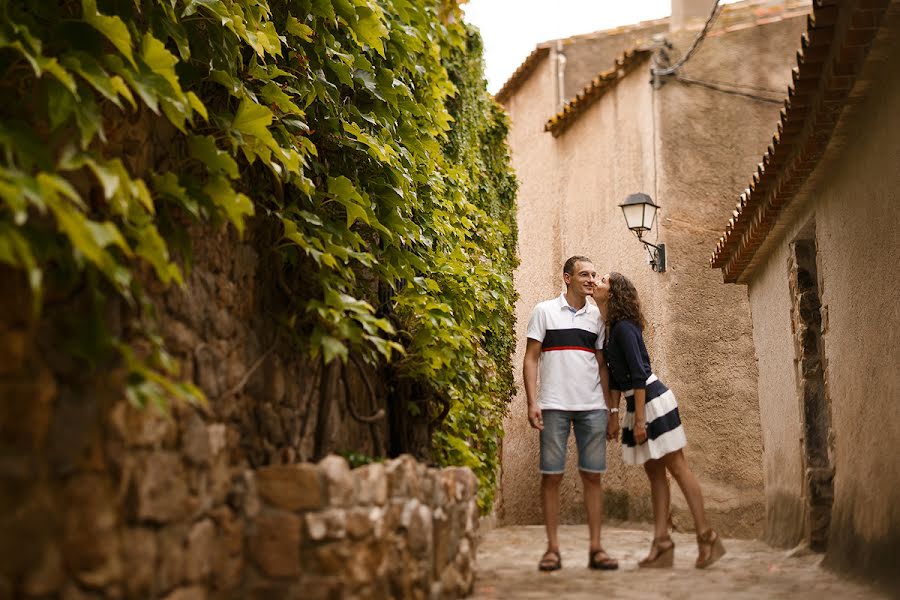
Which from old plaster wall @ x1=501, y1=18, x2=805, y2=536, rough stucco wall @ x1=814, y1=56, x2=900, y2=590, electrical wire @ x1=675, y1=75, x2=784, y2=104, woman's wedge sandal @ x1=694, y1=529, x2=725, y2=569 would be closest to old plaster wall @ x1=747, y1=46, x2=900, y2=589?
rough stucco wall @ x1=814, y1=56, x2=900, y2=590

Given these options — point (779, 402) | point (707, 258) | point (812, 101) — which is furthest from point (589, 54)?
point (812, 101)

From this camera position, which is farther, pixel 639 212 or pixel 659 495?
pixel 639 212

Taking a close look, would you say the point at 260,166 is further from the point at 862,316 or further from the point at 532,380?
the point at 862,316

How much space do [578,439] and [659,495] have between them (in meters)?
0.54

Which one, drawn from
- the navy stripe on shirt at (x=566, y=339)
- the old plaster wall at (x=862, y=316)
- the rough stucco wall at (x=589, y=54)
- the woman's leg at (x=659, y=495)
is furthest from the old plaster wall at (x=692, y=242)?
the navy stripe on shirt at (x=566, y=339)

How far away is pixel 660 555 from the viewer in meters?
5.27

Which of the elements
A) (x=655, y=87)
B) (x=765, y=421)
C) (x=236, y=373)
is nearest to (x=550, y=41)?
(x=655, y=87)

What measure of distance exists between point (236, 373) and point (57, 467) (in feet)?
3.79

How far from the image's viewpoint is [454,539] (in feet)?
13.5

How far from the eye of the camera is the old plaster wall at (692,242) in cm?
1001

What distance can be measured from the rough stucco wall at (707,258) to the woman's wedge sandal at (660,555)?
4.75 m

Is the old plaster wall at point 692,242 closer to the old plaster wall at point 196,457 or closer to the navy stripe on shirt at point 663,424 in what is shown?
the navy stripe on shirt at point 663,424

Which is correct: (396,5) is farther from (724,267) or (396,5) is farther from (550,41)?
(550,41)

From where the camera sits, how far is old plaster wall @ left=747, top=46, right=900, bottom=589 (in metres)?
4.41
